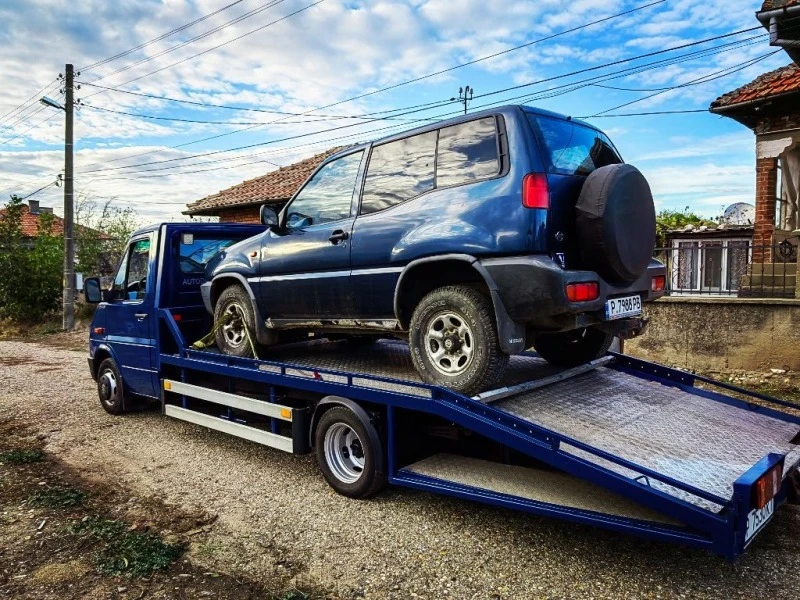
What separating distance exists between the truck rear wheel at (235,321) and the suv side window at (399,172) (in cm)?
162

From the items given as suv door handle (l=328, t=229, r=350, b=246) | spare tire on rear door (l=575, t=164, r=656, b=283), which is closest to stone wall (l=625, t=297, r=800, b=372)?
spare tire on rear door (l=575, t=164, r=656, b=283)

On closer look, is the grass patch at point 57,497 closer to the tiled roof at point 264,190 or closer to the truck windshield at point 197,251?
the truck windshield at point 197,251

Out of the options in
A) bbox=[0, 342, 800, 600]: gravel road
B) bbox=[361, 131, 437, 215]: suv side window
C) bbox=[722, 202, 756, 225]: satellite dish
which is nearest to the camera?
bbox=[0, 342, 800, 600]: gravel road

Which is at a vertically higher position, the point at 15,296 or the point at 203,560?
the point at 15,296

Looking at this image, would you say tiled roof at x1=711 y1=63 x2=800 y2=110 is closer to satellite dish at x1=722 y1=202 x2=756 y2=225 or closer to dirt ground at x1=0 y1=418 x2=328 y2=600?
satellite dish at x1=722 y1=202 x2=756 y2=225

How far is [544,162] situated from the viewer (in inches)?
147

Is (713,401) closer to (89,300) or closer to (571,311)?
(571,311)

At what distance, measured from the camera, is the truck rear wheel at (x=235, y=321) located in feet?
17.9

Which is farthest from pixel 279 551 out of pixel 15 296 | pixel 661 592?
pixel 15 296

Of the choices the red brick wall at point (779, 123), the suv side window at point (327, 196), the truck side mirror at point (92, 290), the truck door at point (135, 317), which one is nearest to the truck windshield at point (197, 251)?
the truck door at point (135, 317)

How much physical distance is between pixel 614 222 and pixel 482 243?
826 millimetres

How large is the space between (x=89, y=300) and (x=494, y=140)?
199 inches

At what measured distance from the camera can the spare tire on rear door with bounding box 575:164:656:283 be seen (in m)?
3.69

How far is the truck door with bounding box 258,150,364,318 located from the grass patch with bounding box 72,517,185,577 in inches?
78.8
